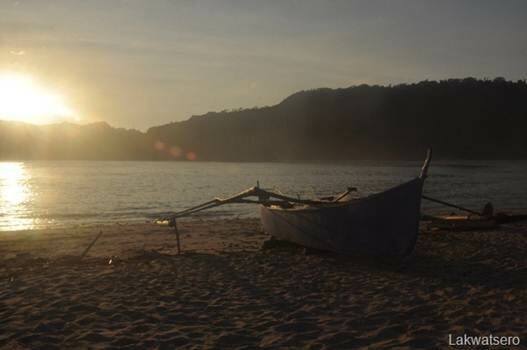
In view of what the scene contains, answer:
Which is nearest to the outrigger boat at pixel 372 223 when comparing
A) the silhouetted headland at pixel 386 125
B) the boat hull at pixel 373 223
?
the boat hull at pixel 373 223

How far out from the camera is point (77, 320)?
6461 millimetres

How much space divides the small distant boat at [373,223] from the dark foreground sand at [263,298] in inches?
13.9

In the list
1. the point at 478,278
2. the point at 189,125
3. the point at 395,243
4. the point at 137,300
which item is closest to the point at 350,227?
the point at 395,243

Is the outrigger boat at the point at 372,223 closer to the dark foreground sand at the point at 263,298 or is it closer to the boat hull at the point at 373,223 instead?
the boat hull at the point at 373,223

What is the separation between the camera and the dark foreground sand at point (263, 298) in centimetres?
574

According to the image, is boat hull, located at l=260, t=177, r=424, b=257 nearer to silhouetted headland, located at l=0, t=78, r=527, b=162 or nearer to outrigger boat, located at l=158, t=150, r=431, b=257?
A: outrigger boat, located at l=158, t=150, r=431, b=257

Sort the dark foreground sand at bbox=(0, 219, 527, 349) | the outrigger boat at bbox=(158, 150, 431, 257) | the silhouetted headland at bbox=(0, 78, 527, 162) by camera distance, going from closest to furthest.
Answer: the dark foreground sand at bbox=(0, 219, 527, 349), the outrigger boat at bbox=(158, 150, 431, 257), the silhouetted headland at bbox=(0, 78, 527, 162)

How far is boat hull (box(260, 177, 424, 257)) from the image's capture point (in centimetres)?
945

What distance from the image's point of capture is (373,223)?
9609 mm

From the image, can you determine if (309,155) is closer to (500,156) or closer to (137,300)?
(500,156)

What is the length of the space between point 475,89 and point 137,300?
5526 inches

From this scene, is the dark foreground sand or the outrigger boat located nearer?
the dark foreground sand

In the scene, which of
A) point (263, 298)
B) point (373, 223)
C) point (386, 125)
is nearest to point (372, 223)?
point (373, 223)

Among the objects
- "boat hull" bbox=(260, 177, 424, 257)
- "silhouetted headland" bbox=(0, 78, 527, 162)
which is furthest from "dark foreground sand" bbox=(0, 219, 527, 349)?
"silhouetted headland" bbox=(0, 78, 527, 162)
